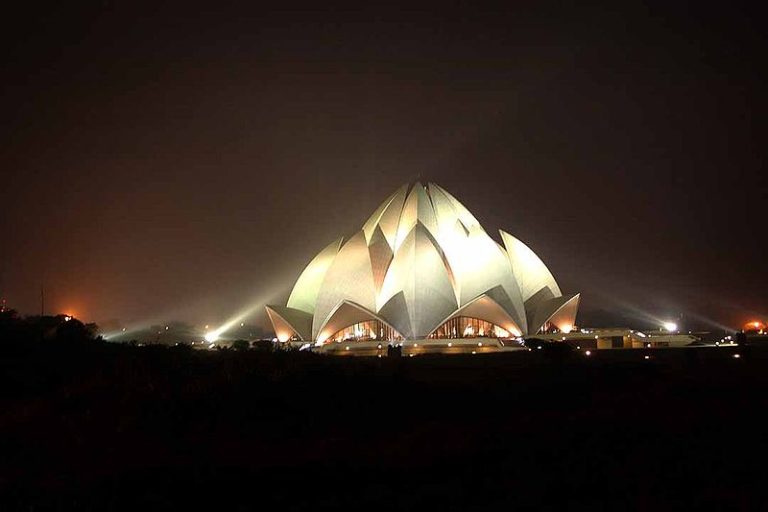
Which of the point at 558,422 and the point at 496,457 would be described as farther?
the point at 558,422

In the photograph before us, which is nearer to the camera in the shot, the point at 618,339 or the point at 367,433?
the point at 367,433

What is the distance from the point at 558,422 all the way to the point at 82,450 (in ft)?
23.7

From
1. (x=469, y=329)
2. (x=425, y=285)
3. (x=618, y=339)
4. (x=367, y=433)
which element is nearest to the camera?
(x=367, y=433)

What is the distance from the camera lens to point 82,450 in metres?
10.1

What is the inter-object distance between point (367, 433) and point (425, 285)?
2111 cm

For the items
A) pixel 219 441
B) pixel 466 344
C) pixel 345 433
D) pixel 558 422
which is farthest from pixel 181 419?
pixel 466 344

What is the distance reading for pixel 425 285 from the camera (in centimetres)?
3139

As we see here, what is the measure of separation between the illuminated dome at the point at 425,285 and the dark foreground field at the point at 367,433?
14.6m

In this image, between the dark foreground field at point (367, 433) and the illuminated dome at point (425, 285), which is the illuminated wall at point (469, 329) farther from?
the dark foreground field at point (367, 433)

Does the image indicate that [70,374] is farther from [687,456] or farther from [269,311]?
[269,311]


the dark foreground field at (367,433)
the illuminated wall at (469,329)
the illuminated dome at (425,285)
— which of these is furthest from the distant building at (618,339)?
the dark foreground field at (367,433)

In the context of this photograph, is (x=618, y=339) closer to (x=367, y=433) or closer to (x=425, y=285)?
(x=425, y=285)

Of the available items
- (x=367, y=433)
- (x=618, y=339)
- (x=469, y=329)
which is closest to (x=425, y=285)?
(x=469, y=329)

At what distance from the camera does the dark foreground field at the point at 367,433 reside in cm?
768
